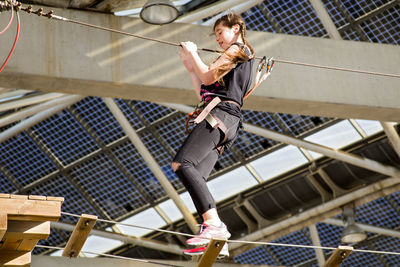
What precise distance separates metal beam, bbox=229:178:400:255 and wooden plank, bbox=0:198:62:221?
40.6 feet

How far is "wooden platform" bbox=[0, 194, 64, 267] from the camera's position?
774 centimetres

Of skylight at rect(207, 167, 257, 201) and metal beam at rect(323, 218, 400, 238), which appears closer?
skylight at rect(207, 167, 257, 201)

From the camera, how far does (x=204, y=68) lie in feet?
25.7

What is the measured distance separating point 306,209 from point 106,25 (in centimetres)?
930

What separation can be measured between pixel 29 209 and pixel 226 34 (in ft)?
8.27

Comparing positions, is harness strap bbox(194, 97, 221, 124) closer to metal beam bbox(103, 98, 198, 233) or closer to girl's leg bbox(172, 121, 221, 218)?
girl's leg bbox(172, 121, 221, 218)

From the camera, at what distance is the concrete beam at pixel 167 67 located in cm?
1182

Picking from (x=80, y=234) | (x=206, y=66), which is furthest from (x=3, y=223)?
(x=206, y=66)

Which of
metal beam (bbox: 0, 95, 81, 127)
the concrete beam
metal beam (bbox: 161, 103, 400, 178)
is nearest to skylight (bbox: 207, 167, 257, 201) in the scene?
metal beam (bbox: 161, 103, 400, 178)

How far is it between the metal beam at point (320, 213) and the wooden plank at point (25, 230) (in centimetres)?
1225

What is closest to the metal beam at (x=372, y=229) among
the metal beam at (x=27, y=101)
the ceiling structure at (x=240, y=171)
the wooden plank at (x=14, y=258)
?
the ceiling structure at (x=240, y=171)

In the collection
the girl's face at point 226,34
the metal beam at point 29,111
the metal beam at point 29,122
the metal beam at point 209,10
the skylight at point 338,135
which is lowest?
the girl's face at point 226,34

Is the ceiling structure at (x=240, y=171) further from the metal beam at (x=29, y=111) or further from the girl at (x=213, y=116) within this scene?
the girl at (x=213, y=116)

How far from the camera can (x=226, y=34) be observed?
26.6 ft
